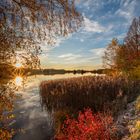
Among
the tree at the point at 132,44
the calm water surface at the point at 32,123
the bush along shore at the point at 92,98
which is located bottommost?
the calm water surface at the point at 32,123

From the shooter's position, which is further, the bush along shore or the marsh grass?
the marsh grass

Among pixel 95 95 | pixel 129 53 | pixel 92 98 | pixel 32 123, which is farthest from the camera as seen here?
pixel 129 53

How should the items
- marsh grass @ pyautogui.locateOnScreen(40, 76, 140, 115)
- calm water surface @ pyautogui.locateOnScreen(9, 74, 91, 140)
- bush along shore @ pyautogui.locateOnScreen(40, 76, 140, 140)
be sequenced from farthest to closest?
marsh grass @ pyautogui.locateOnScreen(40, 76, 140, 115), bush along shore @ pyautogui.locateOnScreen(40, 76, 140, 140), calm water surface @ pyautogui.locateOnScreen(9, 74, 91, 140)

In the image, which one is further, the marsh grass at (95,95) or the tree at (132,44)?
the tree at (132,44)

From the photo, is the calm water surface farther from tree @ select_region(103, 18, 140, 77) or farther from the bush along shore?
tree @ select_region(103, 18, 140, 77)

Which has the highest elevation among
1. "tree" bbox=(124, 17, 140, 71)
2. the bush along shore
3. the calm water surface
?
"tree" bbox=(124, 17, 140, 71)

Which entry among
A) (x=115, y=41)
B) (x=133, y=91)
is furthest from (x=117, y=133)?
(x=115, y=41)

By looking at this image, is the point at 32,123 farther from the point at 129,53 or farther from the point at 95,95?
the point at 129,53

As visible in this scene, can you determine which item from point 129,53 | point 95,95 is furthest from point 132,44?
point 95,95

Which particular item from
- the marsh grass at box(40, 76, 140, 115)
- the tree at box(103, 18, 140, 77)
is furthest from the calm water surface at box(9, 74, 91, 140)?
the tree at box(103, 18, 140, 77)

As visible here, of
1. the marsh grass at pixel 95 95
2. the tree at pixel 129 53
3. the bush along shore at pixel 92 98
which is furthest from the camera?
the tree at pixel 129 53

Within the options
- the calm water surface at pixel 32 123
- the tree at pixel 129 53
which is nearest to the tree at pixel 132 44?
the tree at pixel 129 53

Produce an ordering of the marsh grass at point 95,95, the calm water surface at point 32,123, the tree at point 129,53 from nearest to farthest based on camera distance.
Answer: the calm water surface at point 32,123 < the marsh grass at point 95,95 < the tree at point 129,53

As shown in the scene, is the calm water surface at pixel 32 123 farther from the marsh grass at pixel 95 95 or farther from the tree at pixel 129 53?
the tree at pixel 129 53
